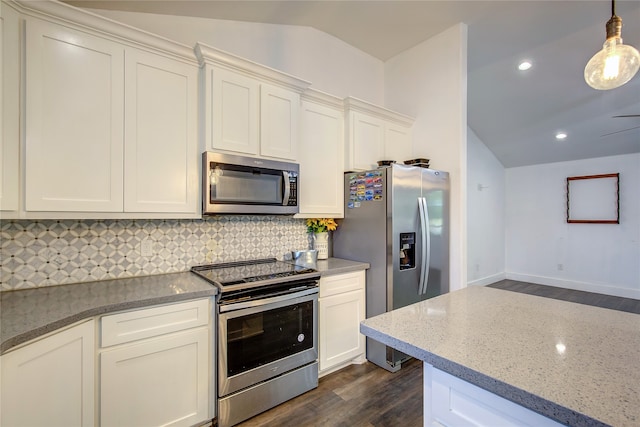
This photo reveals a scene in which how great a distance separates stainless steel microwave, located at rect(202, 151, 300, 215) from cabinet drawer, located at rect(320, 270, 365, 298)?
Result: 0.66 m

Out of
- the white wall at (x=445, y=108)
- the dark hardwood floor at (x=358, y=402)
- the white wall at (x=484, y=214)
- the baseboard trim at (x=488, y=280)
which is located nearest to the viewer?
the dark hardwood floor at (x=358, y=402)

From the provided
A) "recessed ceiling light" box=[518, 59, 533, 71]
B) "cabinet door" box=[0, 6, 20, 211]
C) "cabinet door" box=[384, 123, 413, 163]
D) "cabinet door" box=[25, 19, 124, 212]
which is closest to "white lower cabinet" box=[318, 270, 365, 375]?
"cabinet door" box=[384, 123, 413, 163]

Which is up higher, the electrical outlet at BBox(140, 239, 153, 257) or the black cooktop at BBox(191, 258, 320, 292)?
the electrical outlet at BBox(140, 239, 153, 257)

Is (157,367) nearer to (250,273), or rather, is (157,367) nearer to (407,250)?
(250,273)

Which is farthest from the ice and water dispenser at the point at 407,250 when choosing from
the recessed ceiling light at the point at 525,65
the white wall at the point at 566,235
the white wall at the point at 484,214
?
the white wall at the point at 566,235

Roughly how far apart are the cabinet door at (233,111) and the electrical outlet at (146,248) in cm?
84

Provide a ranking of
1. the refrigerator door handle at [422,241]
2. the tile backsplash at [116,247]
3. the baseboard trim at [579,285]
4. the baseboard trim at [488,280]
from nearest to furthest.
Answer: the tile backsplash at [116,247] < the refrigerator door handle at [422,241] < the baseboard trim at [579,285] < the baseboard trim at [488,280]

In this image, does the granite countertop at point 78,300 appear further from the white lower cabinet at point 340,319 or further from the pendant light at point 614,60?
the pendant light at point 614,60

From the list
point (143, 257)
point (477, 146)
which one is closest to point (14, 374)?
point (143, 257)

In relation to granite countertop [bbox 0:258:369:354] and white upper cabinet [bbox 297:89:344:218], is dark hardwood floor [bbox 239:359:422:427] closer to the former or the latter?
granite countertop [bbox 0:258:369:354]

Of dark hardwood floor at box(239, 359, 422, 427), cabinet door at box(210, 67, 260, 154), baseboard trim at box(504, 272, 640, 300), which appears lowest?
dark hardwood floor at box(239, 359, 422, 427)

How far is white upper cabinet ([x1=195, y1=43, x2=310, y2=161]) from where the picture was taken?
6.64 ft

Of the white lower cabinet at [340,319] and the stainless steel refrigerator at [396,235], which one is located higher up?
the stainless steel refrigerator at [396,235]

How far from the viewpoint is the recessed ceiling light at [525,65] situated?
136 inches
